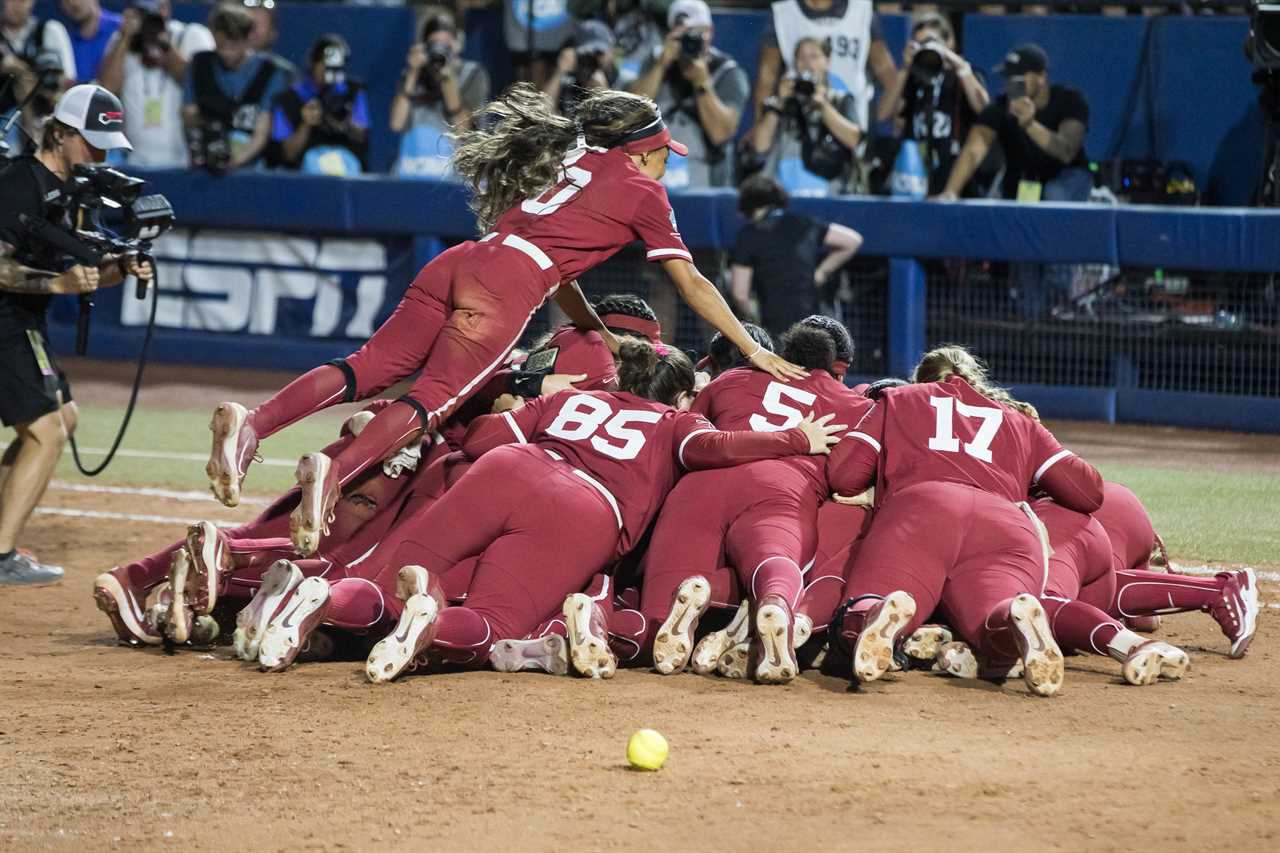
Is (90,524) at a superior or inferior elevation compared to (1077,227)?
inferior

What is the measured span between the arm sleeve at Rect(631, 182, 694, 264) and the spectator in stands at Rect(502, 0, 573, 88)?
24.2 feet

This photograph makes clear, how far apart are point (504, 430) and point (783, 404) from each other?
42.3 inches

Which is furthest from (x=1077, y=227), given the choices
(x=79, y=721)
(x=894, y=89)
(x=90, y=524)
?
(x=79, y=721)

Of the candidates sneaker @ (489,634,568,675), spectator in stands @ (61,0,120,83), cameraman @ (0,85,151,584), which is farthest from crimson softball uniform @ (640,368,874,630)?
spectator in stands @ (61,0,120,83)

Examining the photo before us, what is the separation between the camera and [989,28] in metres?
13.2

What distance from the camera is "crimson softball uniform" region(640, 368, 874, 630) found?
5.89 meters

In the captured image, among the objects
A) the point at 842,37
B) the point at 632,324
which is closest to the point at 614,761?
the point at 632,324

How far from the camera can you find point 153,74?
1498 cm

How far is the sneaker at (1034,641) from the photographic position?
526 centimetres

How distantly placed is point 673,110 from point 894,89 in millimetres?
1694

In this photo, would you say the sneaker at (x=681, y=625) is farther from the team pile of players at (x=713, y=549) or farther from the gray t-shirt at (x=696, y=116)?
the gray t-shirt at (x=696, y=116)

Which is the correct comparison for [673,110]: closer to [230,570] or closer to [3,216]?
[3,216]

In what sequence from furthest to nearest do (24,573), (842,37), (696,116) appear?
1. (696,116)
2. (842,37)
3. (24,573)

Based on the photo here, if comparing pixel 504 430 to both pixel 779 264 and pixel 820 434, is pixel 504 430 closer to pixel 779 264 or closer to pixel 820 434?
pixel 820 434
